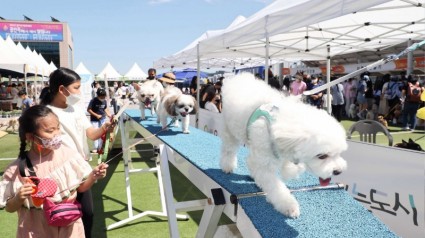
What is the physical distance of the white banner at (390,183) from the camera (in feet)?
10.5

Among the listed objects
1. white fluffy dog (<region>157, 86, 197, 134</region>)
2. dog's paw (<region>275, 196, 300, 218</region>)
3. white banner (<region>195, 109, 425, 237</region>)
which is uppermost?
white fluffy dog (<region>157, 86, 197, 134</region>)

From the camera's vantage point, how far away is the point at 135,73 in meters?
30.0

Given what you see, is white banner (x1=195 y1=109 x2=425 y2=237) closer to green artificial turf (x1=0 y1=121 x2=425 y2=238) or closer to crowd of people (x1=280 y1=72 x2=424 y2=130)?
green artificial turf (x1=0 y1=121 x2=425 y2=238)

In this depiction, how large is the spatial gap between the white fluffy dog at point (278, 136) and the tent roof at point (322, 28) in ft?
7.62

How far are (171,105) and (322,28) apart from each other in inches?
206

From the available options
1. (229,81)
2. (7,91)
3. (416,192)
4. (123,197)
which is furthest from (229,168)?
(7,91)

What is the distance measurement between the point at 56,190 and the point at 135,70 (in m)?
29.4

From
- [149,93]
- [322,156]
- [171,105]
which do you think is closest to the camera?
[322,156]

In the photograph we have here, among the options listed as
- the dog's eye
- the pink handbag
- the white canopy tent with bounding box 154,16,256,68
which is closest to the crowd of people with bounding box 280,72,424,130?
the white canopy tent with bounding box 154,16,256,68

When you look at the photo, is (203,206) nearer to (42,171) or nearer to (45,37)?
(42,171)

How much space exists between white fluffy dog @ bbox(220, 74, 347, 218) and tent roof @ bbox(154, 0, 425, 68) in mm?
2323

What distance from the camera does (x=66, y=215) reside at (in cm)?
201

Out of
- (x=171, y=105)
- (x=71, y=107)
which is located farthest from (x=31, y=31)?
(x=71, y=107)

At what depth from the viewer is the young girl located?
200cm
